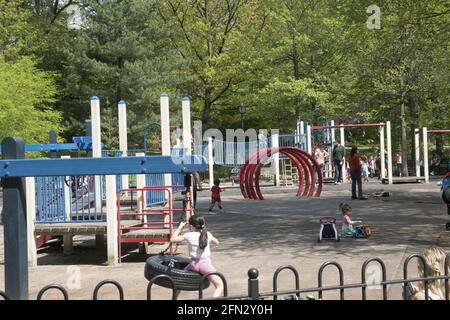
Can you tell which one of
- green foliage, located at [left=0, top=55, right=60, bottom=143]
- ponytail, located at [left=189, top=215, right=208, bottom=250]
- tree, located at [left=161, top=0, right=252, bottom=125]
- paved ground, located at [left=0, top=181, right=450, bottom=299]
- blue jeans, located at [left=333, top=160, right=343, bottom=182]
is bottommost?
paved ground, located at [left=0, top=181, right=450, bottom=299]

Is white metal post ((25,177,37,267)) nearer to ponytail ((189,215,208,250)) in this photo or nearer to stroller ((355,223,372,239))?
ponytail ((189,215,208,250))

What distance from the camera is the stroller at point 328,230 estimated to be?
12968 millimetres

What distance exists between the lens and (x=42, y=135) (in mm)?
35438

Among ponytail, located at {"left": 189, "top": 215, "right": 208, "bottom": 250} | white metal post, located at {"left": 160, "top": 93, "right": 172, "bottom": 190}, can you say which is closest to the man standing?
white metal post, located at {"left": 160, "top": 93, "right": 172, "bottom": 190}

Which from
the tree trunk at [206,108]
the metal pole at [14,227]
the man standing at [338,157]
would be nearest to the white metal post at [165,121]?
the metal pole at [14,227]

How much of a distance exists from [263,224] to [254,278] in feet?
36.7

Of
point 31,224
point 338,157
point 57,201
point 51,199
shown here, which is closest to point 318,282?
point 31,224

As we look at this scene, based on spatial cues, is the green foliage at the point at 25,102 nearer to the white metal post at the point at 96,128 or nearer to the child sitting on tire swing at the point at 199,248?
the white metal post at the point at 96,128

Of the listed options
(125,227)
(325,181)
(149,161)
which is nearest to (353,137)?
(325,181)

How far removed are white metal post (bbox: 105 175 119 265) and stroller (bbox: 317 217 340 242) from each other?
13.0 ft

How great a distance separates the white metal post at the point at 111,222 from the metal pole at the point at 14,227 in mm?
5633

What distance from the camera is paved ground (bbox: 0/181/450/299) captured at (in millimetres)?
9578

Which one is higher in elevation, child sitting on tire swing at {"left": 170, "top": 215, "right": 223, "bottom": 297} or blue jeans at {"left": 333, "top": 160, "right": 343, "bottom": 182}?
blue jeans at {"left": 333, "top": 160, "right": 343, "bottom": 182}
